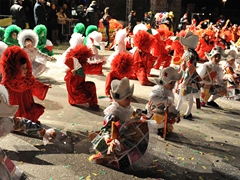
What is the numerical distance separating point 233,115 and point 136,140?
335 centimetres

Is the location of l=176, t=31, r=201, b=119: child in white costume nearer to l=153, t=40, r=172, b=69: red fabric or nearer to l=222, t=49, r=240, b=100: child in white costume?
l=222, t=49, r=240, b=100: child in white costume

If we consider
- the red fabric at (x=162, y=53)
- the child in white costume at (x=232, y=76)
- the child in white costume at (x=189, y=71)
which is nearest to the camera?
the child in white costume at (x=189, y=71)

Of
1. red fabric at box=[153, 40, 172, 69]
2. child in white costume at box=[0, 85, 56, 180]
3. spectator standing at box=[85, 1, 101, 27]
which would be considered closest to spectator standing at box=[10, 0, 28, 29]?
spectator standing at box=[85, 1, 101, 27]

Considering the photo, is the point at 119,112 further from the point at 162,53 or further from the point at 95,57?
the point at 162,53

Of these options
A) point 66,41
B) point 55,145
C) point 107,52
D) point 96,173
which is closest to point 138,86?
point 55,145

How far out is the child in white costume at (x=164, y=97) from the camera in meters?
4.33

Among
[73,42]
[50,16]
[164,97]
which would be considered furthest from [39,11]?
[164,97]

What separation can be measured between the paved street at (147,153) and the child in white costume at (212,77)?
18.2 inches

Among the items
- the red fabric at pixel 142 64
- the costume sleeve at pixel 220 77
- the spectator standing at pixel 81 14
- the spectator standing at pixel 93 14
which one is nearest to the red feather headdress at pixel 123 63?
the costume sleeve at pixel 220 77

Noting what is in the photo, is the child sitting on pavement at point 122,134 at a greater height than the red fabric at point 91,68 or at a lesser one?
lesser

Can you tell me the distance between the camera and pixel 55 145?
4.21 m

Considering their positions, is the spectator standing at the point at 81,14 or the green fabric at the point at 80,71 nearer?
the green fabric at the point at 80,71

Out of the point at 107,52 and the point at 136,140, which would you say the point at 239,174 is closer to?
the point at 136,140

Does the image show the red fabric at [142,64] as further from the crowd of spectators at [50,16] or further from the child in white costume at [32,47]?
the crowd of spectators at [50,16]
